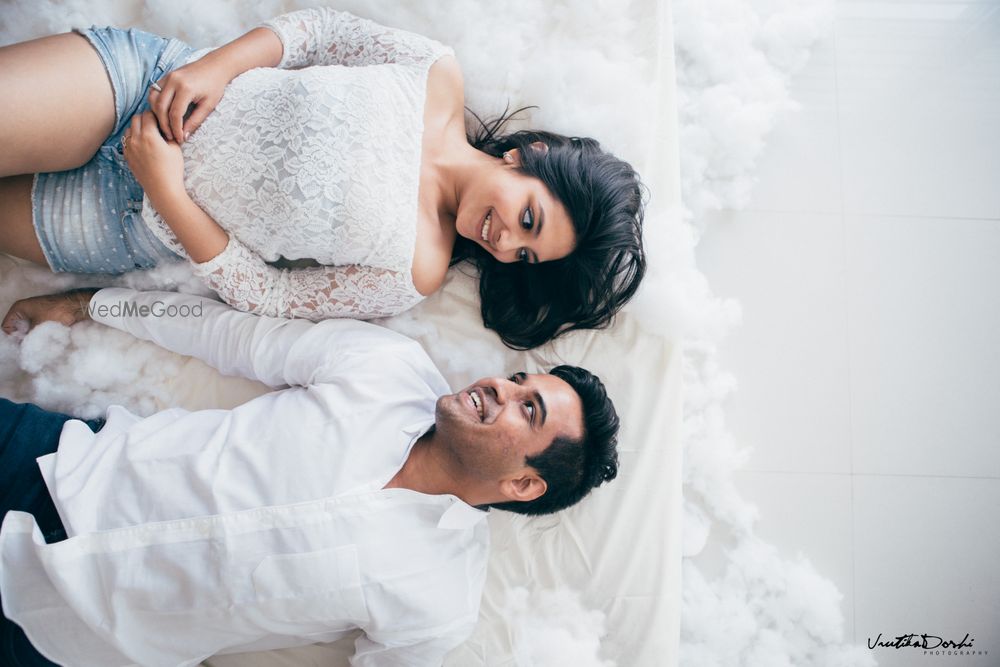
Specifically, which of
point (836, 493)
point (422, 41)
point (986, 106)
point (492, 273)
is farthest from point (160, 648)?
point (986, 106)

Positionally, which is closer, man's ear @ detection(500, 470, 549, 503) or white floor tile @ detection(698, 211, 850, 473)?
man's ear @ detection(500, 470, 549, 503)

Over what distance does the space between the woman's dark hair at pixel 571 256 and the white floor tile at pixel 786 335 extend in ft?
1.89

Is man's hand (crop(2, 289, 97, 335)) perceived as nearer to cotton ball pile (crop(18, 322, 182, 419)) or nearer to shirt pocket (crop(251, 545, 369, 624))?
cotton ball pile (crop(18, 322, 182, 419))

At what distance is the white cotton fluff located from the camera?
1.63m

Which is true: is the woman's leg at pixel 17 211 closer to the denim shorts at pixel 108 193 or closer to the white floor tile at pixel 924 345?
the denim shorts at pixel 108 193

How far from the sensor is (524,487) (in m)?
1.53

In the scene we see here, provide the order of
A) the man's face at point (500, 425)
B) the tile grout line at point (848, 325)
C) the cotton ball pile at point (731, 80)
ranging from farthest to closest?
the cotton ball pile at point (731, 80), the tile grout line at point (848, 325), the man's face at point (500, 425)

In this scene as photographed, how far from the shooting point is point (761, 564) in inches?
75.9

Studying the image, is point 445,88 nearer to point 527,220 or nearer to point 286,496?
point 527,220

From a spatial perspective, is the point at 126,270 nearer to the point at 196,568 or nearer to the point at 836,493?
the point at 196,568

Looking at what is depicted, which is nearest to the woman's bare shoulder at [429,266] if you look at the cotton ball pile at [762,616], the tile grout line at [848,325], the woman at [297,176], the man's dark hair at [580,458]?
the woman at [297,176]

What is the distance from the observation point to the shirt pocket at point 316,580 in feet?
4.46

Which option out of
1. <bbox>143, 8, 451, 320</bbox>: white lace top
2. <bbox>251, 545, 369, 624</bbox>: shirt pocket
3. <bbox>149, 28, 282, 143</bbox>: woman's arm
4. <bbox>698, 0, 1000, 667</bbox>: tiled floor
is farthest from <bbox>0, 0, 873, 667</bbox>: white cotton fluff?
<bbox>251, 545, 369, 624</bbox>: shirt pocket

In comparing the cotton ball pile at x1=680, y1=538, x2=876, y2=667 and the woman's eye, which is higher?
the woman's eye
